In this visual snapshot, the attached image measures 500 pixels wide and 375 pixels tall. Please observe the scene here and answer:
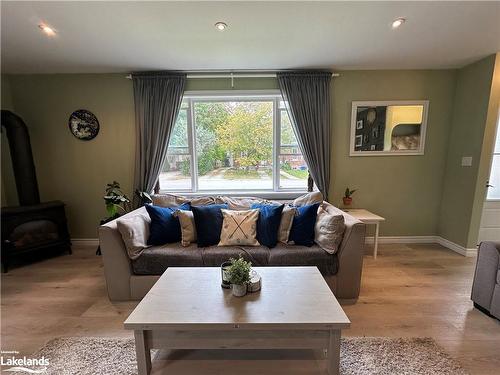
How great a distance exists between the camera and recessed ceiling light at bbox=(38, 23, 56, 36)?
2021mm

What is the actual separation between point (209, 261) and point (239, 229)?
16.0 inches

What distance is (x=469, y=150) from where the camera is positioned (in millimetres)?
2953

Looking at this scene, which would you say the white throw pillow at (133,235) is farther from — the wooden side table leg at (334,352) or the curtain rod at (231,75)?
the curtain rod at (231,75)

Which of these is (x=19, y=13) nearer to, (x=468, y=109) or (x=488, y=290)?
(x=488, y=290)

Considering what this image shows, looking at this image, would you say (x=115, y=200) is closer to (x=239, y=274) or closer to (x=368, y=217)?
(x=239, y=274)

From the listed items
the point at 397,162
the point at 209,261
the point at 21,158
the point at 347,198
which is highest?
the point at 21,158

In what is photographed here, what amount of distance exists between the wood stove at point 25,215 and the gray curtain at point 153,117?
3.71 ft

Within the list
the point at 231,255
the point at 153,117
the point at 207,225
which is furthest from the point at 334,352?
the point at 153,117

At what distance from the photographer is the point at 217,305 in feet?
4.49

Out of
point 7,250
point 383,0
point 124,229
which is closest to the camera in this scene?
point 383,0

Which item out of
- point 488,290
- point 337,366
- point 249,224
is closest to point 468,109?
point 488,290

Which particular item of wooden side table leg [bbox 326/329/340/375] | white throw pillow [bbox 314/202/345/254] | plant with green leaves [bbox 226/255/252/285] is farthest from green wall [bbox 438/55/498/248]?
plant with green leaves [bbox 226/255/252/285]

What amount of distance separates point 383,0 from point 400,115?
1.84 metres

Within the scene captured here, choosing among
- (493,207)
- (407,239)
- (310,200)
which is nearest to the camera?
(310,200)
